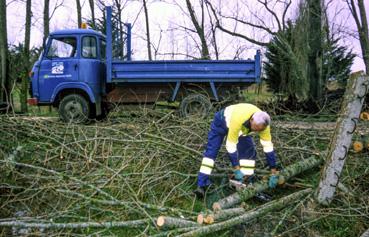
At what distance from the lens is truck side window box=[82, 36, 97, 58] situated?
9.34 metres

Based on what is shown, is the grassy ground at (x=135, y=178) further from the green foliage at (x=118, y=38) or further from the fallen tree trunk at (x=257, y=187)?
the green foliage at (x=118, y=38)

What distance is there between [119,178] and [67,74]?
5.19 meters

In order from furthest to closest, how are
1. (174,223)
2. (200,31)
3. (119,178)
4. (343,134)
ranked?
(200,31) → (119,178) → (343,134) → (174,223)

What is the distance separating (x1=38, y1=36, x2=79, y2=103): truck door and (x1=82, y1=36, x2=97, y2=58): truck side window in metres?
0.20

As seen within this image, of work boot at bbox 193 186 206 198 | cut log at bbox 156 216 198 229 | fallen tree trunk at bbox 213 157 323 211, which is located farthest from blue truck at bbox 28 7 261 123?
cut log at bbox 156 216 198 229

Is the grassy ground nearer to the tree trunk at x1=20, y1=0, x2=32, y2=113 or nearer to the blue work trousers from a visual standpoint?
the blue work trousers

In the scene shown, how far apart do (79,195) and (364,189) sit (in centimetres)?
353

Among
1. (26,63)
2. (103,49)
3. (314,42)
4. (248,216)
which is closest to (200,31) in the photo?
(314,42)

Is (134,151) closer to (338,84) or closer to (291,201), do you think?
(291,201)

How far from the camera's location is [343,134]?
380cm

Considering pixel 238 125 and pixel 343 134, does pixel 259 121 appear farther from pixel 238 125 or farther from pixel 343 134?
pixel 343 134

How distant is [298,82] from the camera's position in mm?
16516

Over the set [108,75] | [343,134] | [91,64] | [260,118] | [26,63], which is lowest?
[343,134]

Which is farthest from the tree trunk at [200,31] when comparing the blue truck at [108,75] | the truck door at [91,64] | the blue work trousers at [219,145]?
the blue work trousers at [219,145]
